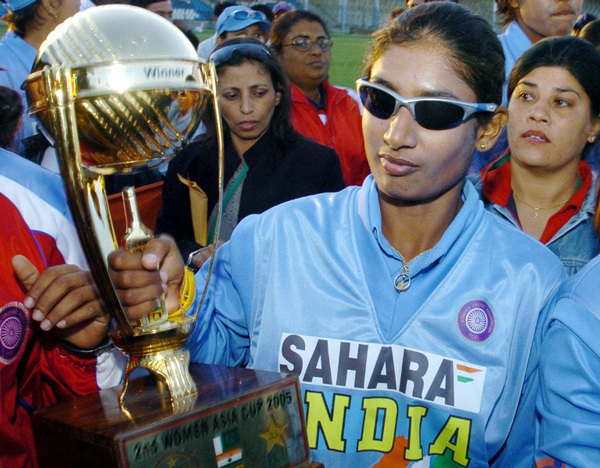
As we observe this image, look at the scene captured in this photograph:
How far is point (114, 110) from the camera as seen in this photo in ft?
3.93

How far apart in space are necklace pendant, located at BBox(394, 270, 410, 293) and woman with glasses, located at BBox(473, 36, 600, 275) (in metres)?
1.12

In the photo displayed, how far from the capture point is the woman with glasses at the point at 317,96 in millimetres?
4121

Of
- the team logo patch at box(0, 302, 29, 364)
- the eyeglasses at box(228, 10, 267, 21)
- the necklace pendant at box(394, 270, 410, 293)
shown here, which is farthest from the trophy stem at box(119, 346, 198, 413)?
the eyeglasses at box(228, 10, 267, 21)

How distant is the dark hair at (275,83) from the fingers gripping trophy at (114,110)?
1.93 m

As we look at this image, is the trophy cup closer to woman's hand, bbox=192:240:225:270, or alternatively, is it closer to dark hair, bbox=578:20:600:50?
woman's hand, bbox=192:240:225:270

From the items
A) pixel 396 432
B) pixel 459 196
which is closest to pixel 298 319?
pixel 396 432

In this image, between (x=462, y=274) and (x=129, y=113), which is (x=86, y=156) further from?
(x=462, y=274)

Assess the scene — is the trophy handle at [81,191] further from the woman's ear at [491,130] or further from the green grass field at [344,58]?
the green grass field at [344,58]

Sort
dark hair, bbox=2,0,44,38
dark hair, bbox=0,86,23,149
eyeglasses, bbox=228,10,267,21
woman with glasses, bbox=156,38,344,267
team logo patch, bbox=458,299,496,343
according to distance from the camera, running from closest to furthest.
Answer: team logo patch, bbox=458,299,496,343 → dark hair, bbox=0,86,23,149 → woman with glasses, bbox=156,38,344,267 → dark hair, bbox=2,0,44,38 → eyeglasses, bbox=228,10,267,21

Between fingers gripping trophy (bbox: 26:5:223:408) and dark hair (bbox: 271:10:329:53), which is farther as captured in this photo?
dark hair (bbox: 271:10:329:53)

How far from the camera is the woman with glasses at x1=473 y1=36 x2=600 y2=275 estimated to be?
105 inches

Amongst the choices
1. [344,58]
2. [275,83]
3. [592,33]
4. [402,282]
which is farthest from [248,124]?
[344,58]

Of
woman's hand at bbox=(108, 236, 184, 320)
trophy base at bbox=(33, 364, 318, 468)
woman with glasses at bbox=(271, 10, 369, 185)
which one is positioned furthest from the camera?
woman with glasses at bbox=(271, 10, 369, 185)

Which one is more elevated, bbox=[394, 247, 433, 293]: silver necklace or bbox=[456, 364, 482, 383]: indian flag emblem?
bbox=[394, 247, 433, 293]: silver necklace
